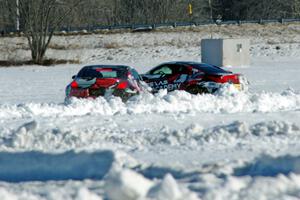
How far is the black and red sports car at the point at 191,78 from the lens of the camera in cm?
1834

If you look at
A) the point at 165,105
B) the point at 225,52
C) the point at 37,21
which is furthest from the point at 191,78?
the point at 37,21

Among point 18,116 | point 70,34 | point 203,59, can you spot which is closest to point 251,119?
point 18,116

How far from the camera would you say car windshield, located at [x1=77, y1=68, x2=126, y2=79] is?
1619 centimetres

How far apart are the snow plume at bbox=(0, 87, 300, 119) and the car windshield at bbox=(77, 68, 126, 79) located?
1.03 meters

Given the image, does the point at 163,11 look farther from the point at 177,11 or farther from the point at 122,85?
the point at 122,85

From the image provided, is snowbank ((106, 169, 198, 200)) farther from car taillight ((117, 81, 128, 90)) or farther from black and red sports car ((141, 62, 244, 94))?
black and red sports car ((141, 62, 244, 94))

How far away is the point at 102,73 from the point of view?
53.5 feet

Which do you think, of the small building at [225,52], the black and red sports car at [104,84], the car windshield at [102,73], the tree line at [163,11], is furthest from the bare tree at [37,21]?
the black and red sports car at [104,84]

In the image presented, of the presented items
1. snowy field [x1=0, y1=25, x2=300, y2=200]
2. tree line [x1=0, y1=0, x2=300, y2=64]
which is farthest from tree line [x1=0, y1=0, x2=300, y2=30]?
snowy field [x1=0, y1=25, x2=300, y2=200]

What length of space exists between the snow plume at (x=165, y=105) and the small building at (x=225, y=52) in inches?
830

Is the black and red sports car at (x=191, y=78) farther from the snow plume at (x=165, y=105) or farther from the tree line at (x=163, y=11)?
the tree line at (x=163, y=11)

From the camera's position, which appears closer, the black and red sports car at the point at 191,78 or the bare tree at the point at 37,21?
the black and red sports car at the point at 191,78

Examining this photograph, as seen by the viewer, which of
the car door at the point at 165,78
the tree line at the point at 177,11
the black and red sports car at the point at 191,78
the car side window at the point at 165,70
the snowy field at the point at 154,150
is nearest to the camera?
the snowy field at the point at 154,150

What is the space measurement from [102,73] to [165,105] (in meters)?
2.09
